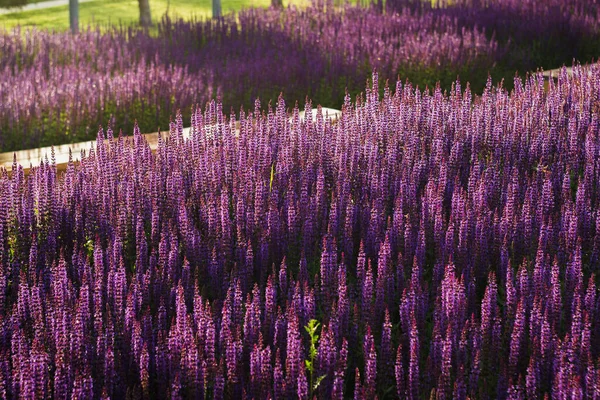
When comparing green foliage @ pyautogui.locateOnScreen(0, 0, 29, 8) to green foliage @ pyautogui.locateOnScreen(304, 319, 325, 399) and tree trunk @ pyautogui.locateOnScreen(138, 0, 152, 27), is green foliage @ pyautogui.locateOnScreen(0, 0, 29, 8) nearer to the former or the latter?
tree trunk @ pyautogui.locateOnScreen(138, 0, 152, 27)

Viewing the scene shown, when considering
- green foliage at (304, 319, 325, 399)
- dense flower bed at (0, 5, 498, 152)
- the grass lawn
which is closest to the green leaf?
green foliage at (304, 319, 325, 399)

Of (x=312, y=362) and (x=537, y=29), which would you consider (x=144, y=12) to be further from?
(x=312, y=362)

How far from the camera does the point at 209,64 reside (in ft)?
34.5

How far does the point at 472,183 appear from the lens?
502cm

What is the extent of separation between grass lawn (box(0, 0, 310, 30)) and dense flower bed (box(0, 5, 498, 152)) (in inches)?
356

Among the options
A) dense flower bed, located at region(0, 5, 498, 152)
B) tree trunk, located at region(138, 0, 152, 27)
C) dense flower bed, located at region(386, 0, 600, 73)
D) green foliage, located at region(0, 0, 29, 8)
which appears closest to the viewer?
dense flower bed, located at region(0, 5, 498, 152)

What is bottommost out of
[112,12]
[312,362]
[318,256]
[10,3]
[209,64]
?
[112,12]

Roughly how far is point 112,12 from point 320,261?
20.8 m

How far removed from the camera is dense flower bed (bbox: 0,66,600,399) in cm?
322

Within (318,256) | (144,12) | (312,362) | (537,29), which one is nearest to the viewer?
(312,362)

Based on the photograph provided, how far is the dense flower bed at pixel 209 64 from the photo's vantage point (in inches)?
342

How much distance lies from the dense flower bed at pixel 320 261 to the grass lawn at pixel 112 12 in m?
16.5

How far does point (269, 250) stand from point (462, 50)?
738cm

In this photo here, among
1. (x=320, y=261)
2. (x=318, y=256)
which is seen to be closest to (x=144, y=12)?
(x=318, y=256)
